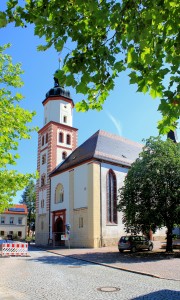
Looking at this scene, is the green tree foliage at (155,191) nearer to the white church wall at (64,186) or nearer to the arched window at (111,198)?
the arched window at (111,198)

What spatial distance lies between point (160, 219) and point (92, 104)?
62.6 feet

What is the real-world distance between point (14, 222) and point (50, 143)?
38.5 metres

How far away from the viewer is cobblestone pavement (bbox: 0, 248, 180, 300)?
32.2ft

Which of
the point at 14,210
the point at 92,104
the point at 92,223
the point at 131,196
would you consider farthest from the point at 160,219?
the point at 14,210

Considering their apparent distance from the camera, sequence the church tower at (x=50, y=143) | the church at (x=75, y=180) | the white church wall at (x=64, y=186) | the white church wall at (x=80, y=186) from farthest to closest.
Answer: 1. the church tower at (x=50, y=143)
2. the white church wall at (x=64, y=186)
3. the white church wall at (x=80, y=186)
4. the church at (x=75, y=180)

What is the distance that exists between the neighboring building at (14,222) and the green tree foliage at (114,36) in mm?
73444

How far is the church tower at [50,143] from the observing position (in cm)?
4425

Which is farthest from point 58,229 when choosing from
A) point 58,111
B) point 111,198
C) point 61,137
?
point 58,111

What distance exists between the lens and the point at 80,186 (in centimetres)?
3722

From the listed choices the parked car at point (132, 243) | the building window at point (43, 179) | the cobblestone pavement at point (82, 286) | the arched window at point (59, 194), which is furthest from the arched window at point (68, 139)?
the cobblestone pavement at point (82, 286)

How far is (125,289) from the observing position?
36.2 ft

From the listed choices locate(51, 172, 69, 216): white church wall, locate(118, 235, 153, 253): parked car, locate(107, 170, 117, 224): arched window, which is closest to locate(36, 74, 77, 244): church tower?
locate(51, 172, 69, 216): white church wall

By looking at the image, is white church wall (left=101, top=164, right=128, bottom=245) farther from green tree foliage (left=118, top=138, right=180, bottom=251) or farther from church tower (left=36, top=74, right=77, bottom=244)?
church tower (left=36, top=74, right=77, bottom=244)

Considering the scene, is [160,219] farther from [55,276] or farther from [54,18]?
[54,18]
